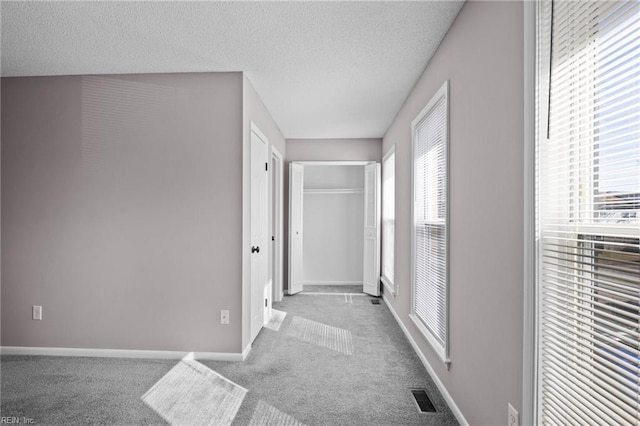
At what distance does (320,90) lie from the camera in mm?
3545

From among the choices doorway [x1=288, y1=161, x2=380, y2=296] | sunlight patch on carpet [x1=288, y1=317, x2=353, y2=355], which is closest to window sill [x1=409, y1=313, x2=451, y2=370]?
sunlight patch on carpet [x1=288, y1=317, x2=353, y2=355]

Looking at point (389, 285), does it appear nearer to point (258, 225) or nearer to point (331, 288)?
point (331, 288)

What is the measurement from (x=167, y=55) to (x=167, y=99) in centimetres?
45

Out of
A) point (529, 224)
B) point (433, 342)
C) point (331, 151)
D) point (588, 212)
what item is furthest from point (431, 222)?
point (331, 151)

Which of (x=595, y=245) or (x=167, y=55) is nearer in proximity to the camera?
(x=595, y=245)

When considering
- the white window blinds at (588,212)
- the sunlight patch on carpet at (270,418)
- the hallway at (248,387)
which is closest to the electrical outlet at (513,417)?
the white window blinds at (588,212)

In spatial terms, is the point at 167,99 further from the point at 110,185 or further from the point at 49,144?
the point at 49,144

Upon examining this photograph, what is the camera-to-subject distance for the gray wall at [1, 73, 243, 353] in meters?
3.10

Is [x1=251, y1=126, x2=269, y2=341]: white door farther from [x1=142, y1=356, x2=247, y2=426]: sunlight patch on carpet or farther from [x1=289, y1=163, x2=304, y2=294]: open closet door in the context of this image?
[x1=289, y1=163, x2=304, y2=294]: open closet door

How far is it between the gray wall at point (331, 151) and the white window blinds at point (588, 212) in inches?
172

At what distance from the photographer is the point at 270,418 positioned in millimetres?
2172

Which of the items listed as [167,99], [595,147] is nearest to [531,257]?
[595,147]

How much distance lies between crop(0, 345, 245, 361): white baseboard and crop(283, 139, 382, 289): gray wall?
2.63m

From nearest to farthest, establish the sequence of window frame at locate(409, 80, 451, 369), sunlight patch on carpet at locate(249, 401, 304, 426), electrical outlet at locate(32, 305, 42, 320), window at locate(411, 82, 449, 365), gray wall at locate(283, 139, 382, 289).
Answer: sunlight patch on carpet at locate(249, 401, 304, 426)
window frame at locate(409, 80, 451, 369)
window at locate(411, 82, 449, 365)
electrical outlet at locate(32, 305, 42, 320)
gray wall at locate(283, 139, 382, 289)
